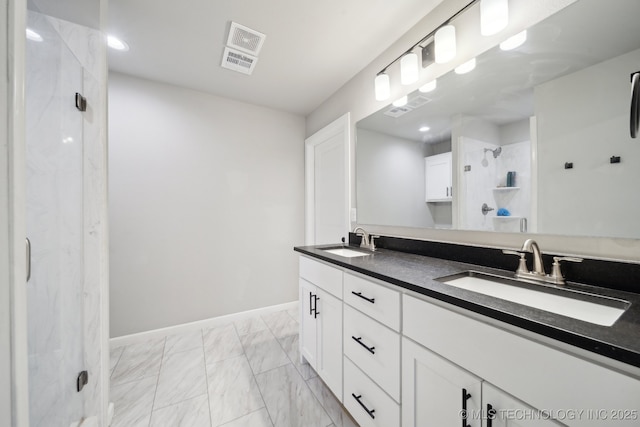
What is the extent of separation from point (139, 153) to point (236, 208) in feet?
3.27

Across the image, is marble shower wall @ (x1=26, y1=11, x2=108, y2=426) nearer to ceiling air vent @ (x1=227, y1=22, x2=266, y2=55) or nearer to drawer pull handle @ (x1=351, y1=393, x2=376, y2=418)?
ceiling air vent @ (x1=227, y1=22, x2=266, y2=55)

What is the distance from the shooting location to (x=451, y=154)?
4.60 feet

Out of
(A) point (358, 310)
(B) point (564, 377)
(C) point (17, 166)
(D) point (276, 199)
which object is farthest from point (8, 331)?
(D) point (276, 199)

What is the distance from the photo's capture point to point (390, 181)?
1.81 meters

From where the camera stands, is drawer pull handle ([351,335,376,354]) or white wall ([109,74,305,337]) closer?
drawer pull handle ([351,335,376,354])

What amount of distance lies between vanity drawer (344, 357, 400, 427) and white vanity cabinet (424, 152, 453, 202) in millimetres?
1102

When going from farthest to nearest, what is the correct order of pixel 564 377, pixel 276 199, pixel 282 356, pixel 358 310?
pixel 276 199, pixel 282 356, pixel 358 310, pixel 564 377

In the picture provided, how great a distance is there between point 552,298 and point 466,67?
1200 mm

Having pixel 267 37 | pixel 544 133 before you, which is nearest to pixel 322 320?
pixel 544 133

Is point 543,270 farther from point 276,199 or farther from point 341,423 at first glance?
point 276,199

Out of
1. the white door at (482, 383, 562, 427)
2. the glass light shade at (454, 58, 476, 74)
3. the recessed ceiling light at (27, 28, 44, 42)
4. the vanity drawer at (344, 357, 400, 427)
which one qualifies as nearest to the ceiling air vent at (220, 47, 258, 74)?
the recessed ceiling light at (27, 28, 44, 42)

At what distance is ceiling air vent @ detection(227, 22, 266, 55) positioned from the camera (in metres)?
1.60

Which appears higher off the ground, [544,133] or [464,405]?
[544,133]

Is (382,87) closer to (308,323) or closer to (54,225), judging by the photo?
(308,323)
